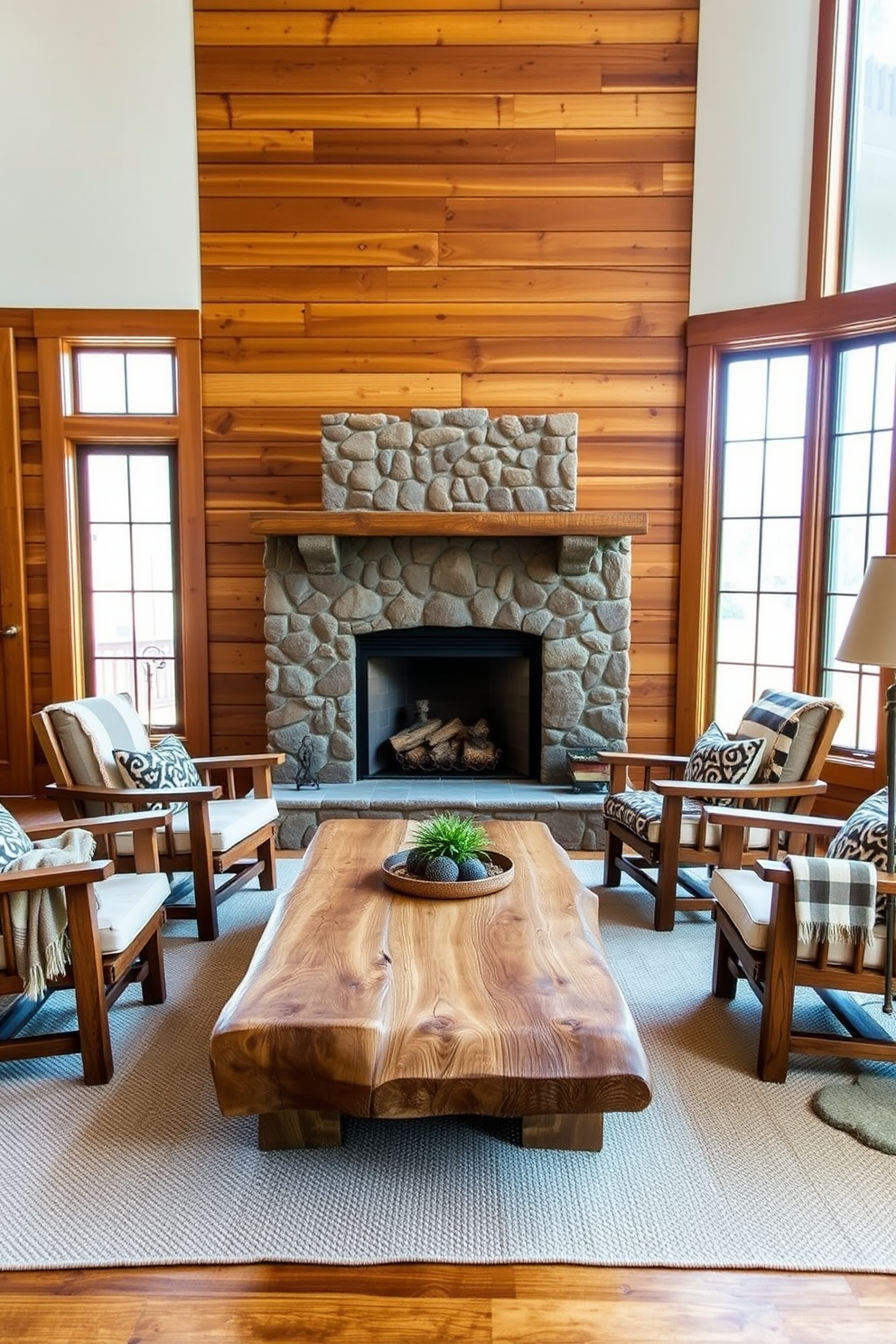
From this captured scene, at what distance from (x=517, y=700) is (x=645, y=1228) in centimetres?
316

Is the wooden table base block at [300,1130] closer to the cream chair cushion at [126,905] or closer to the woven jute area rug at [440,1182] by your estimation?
the woven jute area rug at [440,1182]

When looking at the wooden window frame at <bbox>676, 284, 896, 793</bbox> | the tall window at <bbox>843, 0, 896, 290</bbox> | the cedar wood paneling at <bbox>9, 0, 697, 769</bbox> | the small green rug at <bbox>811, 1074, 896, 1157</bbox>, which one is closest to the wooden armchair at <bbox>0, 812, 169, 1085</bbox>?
the small green rug at <bbox>811, 1074, 896, 1157</bbox>

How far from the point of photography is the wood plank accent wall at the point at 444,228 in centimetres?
454

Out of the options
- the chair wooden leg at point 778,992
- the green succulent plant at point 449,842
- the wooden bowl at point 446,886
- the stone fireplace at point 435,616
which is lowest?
the chair wooden leg at point 778,992

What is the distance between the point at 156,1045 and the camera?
2.46 m

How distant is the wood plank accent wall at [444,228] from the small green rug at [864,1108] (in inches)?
121

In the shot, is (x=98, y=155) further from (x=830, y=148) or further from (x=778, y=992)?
(x=778, y=992)

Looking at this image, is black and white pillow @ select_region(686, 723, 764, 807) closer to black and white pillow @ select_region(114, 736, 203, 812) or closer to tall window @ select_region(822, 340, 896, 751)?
tall window @ select_region(822, 340, 896, 751)

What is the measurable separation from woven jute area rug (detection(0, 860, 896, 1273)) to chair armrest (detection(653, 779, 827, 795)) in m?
0.93

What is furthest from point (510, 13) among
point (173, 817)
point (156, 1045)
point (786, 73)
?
point (156, 1045)

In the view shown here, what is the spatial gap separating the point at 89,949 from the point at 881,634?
2.31 m

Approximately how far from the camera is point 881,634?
2352mm

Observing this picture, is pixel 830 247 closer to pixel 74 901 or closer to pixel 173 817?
pixel 173 817

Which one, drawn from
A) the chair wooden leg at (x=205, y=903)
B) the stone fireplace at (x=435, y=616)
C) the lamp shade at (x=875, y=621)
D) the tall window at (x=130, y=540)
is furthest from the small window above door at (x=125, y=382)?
the lamp shade at (x=875, y=621)
